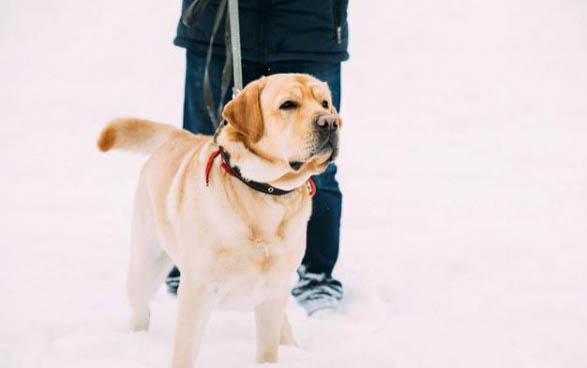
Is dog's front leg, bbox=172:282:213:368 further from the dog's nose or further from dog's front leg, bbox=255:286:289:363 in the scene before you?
the dog's nose

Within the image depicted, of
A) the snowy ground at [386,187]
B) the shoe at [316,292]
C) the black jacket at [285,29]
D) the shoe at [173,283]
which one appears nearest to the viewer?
the snowy ground at [386,187]

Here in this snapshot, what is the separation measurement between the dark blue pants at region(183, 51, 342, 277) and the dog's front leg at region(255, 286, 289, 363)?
0.92 m

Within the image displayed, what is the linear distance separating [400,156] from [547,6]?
6.55m

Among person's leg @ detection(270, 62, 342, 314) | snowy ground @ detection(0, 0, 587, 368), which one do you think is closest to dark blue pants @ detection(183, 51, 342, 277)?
person's leg @ detection(270, 62, 342, 314)

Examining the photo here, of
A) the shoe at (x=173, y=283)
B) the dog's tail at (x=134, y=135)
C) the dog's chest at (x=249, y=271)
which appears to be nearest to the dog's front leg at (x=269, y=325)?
the dog's chest at (x=249, y=271)

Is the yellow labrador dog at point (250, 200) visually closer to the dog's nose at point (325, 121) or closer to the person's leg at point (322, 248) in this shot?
the dog's nose at point (325, 121)

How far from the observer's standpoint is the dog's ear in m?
1.88

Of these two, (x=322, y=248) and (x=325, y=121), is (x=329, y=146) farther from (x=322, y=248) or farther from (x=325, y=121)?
(x=322, y=248)

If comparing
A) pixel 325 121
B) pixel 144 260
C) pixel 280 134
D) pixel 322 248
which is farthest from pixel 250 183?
pixel 322 248

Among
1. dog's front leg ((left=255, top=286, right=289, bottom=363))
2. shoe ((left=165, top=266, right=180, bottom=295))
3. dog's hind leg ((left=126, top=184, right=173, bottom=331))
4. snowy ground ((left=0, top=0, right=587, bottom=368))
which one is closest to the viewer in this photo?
dog's front leg ((left=255, top=286, right=289, bottom=363))

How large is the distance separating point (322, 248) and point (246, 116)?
1332mm

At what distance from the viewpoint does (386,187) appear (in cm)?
518

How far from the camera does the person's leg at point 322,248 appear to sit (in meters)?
2.97

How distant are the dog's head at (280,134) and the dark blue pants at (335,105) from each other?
34.3 inches
